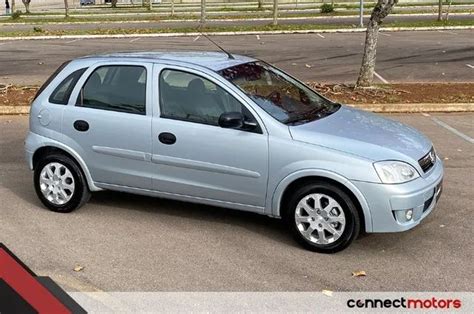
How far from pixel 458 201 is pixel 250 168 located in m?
2.40

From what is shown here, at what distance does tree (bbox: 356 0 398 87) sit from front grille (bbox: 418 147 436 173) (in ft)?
20.7

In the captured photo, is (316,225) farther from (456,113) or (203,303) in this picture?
(456,113)

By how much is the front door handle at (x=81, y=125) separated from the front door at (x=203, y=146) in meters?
0.74

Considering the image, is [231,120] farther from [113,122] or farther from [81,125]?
[81,125]

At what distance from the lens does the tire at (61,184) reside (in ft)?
18.4

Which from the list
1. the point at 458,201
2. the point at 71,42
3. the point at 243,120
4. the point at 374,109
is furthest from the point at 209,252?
the point at 71,42

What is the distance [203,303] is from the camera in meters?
3.93

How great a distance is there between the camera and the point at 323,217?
4.65 m

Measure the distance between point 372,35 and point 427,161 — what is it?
6664 mm

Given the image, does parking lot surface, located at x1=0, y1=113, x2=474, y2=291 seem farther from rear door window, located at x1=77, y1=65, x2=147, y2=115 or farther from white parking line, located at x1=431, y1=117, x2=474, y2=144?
white parking line, located at x1=431, y1=117, x2=474, y2=144

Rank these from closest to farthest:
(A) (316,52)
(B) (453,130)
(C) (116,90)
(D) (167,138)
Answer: (D) (167,138) → (C) (116,90) → (B) (453,130) → (A) (316,52)

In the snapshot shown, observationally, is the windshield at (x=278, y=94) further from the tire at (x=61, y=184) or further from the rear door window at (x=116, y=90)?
the tire at (x=61, y=184)

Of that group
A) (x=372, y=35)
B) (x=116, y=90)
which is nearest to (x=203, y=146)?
(x=116, y=90)

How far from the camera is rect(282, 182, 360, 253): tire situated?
456 cm
